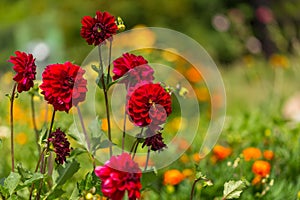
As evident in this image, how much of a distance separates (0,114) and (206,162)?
2013 millimetres

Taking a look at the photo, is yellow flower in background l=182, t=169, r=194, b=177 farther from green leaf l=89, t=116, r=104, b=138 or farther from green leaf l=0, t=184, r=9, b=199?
green leaf l=0, t=184, r=9, b=199

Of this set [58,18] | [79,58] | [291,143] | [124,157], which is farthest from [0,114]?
[58,18]

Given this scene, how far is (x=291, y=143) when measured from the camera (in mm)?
3277

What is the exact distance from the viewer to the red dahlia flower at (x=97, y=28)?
5.64 feet

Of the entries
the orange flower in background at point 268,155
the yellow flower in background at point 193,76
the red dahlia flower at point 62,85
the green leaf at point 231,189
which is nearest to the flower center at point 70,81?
the red dahlia flower at point 62,85

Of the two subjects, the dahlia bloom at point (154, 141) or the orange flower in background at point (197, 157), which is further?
the orange flower in background at point (197, 157)

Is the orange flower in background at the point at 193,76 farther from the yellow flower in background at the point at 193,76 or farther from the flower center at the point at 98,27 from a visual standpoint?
the flower center at the point at 98,27

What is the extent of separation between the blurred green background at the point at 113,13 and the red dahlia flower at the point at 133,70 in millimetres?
7659

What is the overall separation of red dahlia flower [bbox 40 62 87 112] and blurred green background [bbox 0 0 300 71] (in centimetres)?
773

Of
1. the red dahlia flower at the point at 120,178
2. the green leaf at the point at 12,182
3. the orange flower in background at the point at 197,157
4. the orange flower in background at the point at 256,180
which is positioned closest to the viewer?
the red dahlia flower at the point at 120,178

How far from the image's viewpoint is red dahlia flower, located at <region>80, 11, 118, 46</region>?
172cm

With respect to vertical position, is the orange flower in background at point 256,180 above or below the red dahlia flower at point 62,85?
above

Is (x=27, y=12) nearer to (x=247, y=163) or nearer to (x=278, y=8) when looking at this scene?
(x=278, y=8)

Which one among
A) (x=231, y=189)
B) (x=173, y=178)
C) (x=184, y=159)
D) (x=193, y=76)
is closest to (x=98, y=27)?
(x=231, y=189)
